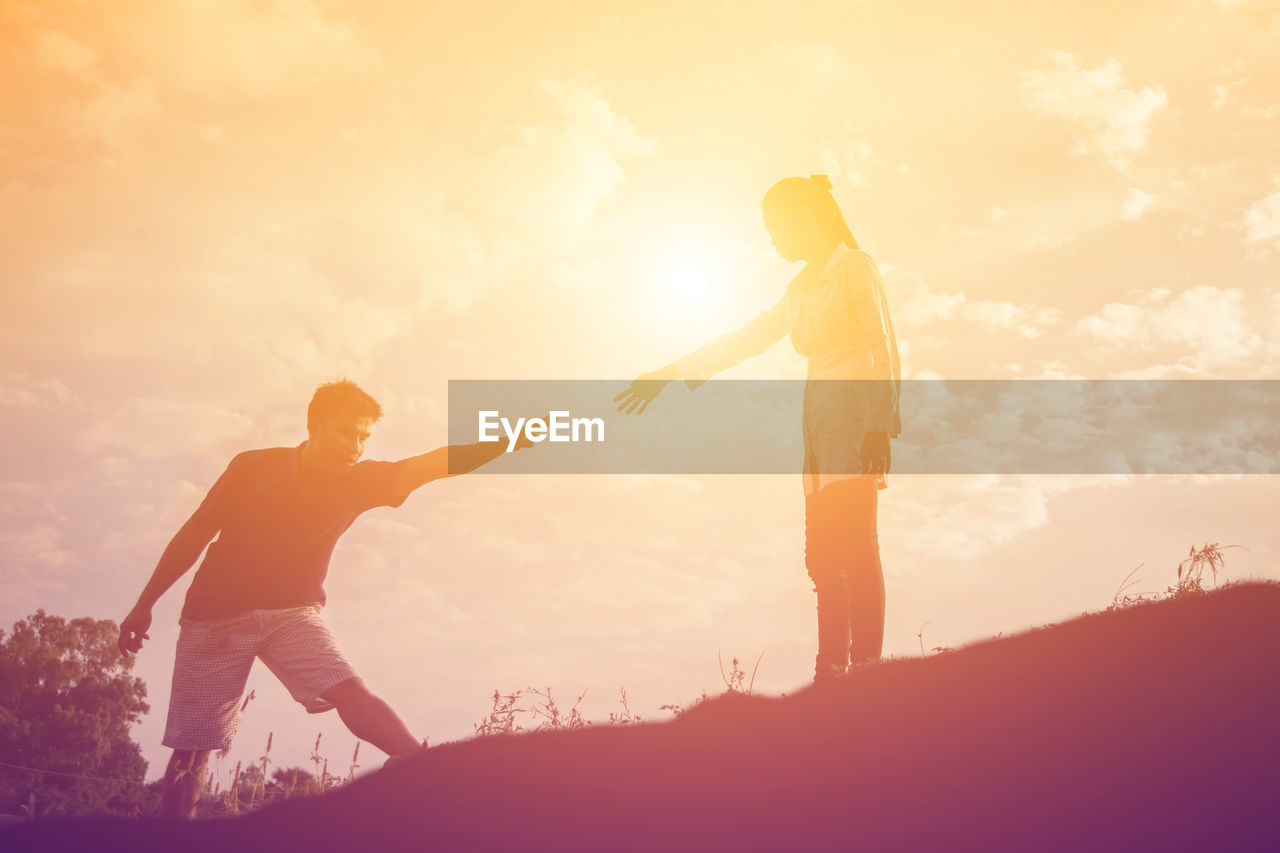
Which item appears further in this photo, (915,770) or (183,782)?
(183,782)

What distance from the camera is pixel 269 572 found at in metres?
5.07

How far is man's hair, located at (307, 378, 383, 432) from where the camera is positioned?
5363 millimetres

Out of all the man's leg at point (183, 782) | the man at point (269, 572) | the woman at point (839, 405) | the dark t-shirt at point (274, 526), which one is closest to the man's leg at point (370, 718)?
the man at point (269, 572)

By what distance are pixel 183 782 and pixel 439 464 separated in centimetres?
220

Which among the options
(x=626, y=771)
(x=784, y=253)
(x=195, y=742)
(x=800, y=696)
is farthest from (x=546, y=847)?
(x=784, y=253)

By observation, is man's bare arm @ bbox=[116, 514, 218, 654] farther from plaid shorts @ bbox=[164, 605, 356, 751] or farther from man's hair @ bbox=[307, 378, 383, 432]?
man's hair @ bbox=[307, 378, 383, 432]

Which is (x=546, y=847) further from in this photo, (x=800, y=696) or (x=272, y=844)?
(x=800, y=696)

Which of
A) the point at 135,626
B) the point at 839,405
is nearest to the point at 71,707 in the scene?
the point at 135,626

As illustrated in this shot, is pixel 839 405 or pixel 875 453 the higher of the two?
pixel 839 405

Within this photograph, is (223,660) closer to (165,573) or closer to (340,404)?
(165,573)

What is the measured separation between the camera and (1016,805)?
2832mm

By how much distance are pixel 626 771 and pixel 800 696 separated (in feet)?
3.00

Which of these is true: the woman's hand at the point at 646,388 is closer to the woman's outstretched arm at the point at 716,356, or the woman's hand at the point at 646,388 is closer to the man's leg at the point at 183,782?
the woman's outstretched arm at the point at 716,356

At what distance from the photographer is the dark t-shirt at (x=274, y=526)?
5.07 m
